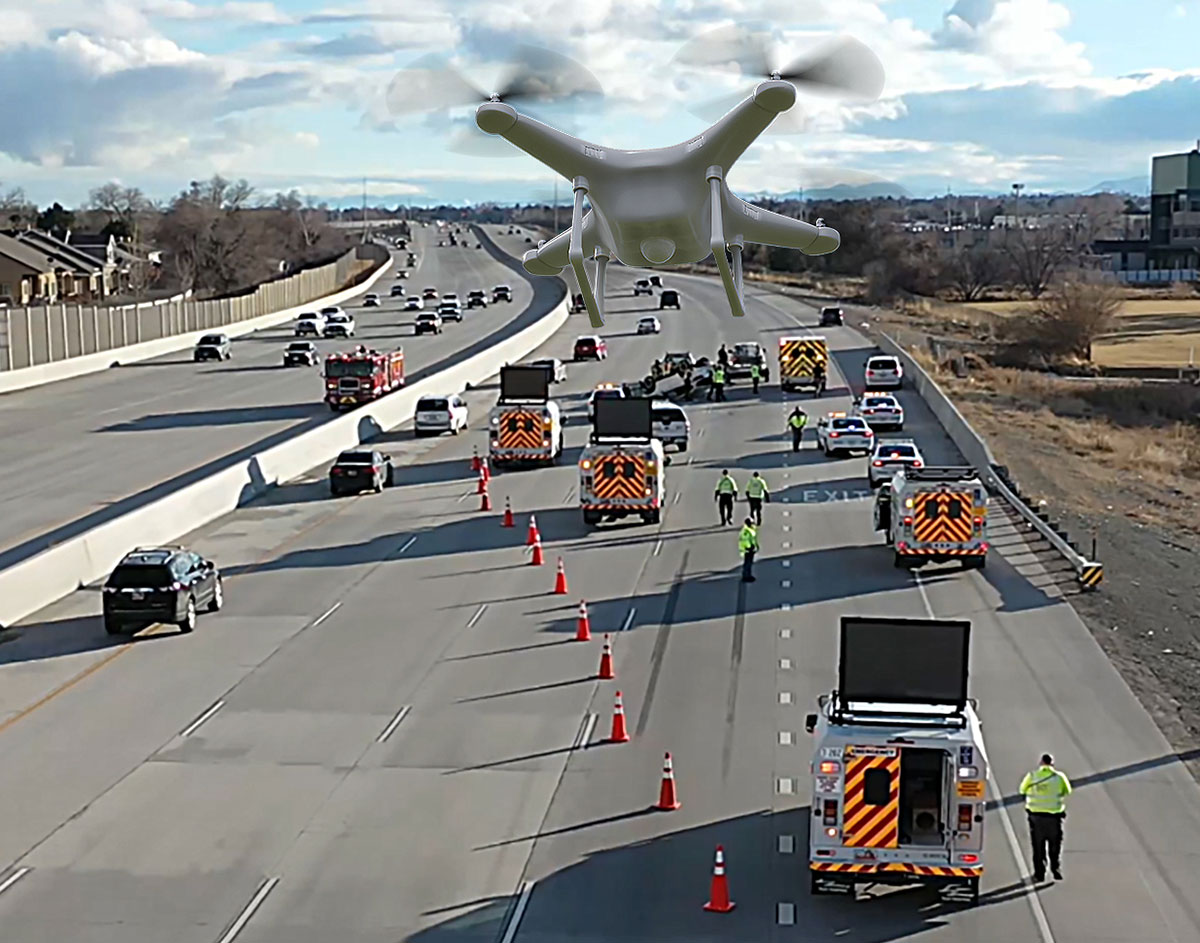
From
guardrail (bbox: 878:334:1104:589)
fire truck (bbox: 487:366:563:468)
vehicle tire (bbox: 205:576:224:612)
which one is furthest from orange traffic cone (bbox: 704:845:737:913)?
fire truck (bbox: 487:366:563:468)

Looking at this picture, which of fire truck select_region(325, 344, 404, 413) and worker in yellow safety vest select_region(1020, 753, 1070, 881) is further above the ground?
fire truck select_region(325, 344, 404, 413)

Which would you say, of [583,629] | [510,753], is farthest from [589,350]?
[510,753]

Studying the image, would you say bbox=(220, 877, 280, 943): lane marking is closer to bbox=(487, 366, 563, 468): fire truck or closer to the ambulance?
bbox=(487, 366, 563, 468): fire truck

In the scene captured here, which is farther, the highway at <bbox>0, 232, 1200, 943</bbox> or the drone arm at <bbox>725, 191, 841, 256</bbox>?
the highway at <bbox>0, 232, 1200, 943</bbox>

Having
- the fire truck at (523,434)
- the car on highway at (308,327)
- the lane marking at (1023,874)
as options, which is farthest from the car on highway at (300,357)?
the lane marking at (1023,874)

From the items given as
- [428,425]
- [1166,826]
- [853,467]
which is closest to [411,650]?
[1166,826]

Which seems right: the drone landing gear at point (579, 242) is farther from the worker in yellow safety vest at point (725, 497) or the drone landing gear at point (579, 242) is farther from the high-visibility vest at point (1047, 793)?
the worker in yellow safety vest at point (725, 497)
